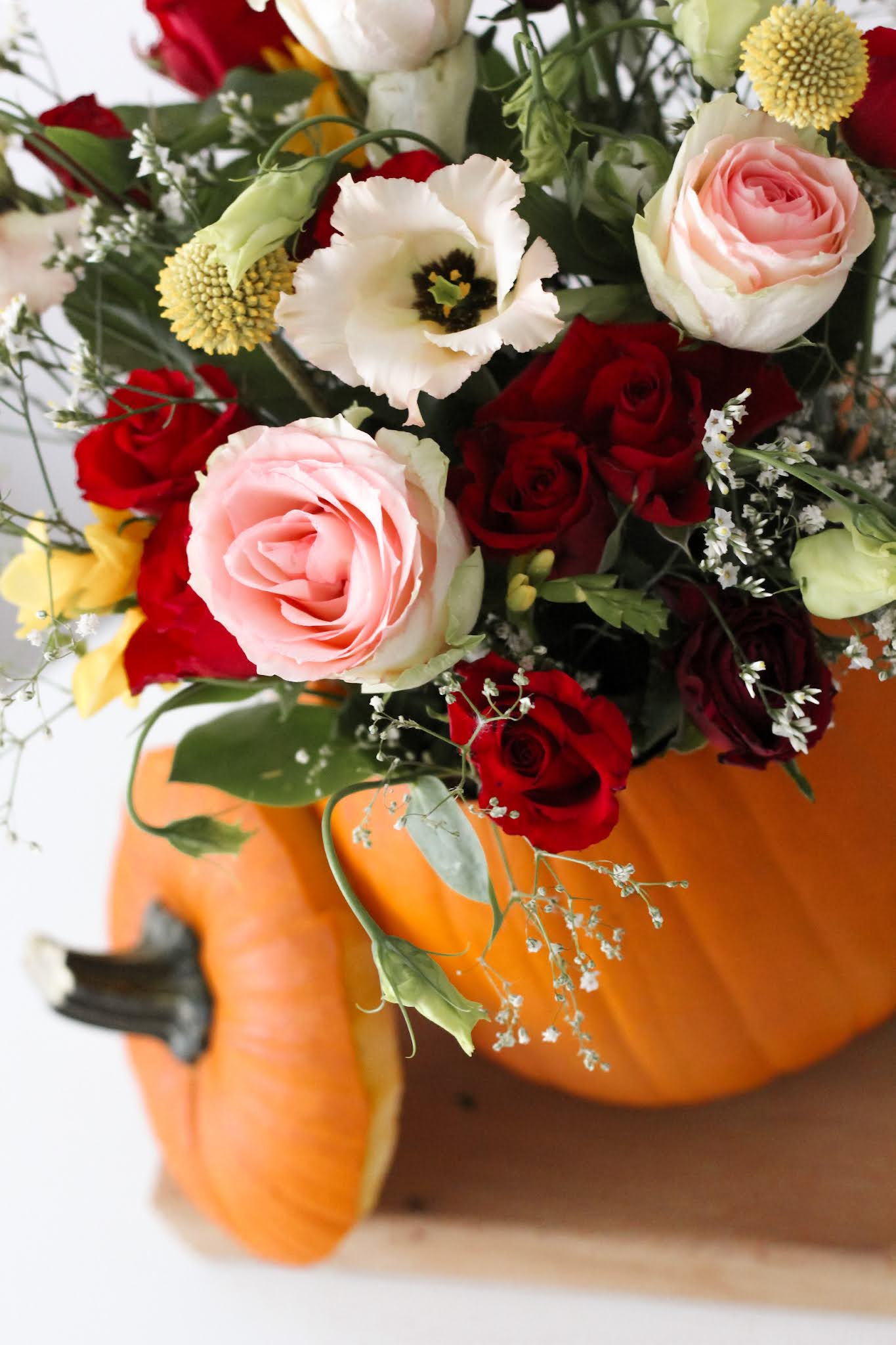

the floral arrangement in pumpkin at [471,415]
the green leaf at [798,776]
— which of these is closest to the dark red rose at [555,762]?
the floral arrangement in pumpkin at [471,415]

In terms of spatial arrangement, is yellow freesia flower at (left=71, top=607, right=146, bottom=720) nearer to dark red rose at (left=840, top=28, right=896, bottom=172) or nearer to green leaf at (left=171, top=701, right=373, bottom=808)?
green leaf at (left=171, top=701, right=373, bottom=808)

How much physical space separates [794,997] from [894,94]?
0.41 meters

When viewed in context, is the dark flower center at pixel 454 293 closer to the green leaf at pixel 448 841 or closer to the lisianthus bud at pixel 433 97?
the lisianthus bud at pixel 433 97

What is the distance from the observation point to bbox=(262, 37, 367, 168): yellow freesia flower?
0.49 metres

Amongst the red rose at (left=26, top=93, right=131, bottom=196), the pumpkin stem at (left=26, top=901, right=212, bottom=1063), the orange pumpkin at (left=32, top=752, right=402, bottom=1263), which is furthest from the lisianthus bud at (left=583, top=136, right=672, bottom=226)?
the pumpkin stem at (left=26, top=901, right=212, bottom=1063)

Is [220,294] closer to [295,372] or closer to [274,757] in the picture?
[295,372]

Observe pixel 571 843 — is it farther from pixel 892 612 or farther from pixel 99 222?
pixel 99 222

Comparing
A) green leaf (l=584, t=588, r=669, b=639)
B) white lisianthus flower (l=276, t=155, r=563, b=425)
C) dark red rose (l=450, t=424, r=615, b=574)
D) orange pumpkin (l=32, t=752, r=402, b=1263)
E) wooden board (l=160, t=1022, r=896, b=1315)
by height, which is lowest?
wooden board (l=160, t=1022, r=896, b=1315)

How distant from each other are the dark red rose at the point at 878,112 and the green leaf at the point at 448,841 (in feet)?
0.91

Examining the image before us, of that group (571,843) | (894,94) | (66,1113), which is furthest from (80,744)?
(894,94)

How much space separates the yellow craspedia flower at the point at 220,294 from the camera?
376 mm

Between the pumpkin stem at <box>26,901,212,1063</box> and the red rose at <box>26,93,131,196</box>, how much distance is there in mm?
417

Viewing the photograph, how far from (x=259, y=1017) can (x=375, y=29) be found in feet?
1.63

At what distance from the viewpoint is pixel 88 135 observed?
48 cm
